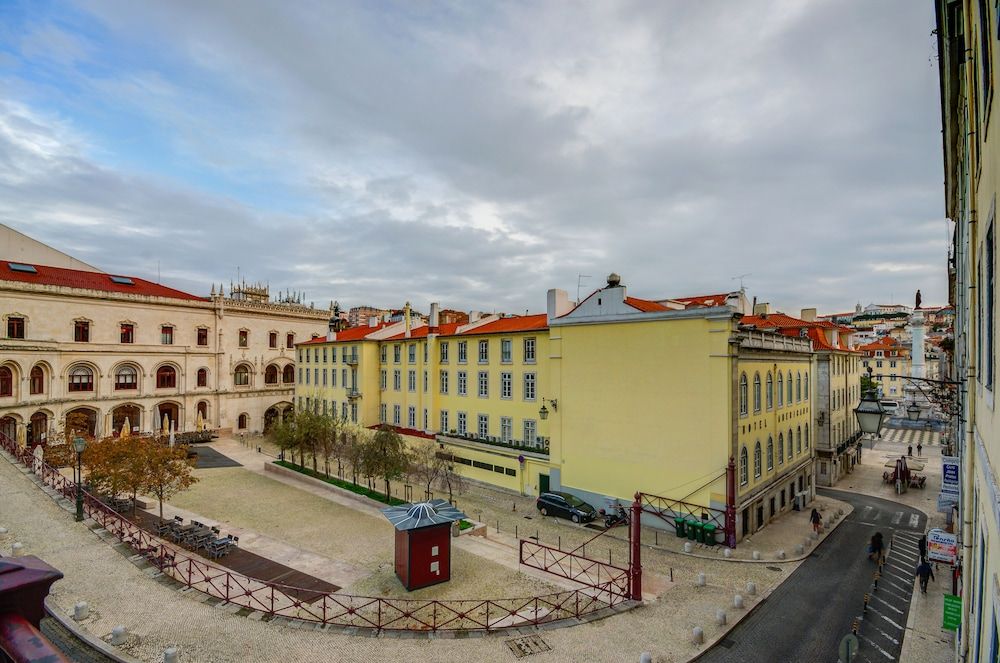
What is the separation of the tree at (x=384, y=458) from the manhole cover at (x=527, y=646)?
51.8ft

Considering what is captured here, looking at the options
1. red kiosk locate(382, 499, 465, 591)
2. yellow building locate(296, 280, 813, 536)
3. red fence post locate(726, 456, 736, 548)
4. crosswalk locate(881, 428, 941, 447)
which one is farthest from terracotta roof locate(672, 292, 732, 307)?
crosswalk locate(881, 428, 941, 447)

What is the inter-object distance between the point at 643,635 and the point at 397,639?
7485 mm

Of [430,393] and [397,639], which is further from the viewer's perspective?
[430,393]

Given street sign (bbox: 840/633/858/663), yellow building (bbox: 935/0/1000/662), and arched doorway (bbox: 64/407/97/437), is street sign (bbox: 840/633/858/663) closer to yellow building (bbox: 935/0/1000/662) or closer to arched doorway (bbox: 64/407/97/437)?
yellow building (bbox: 935/0/1000/662)

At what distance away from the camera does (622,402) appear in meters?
27.4

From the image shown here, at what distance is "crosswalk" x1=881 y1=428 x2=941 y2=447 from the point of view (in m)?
58.0

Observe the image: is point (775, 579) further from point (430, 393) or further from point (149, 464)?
point (149, 464)

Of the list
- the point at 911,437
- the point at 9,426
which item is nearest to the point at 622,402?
the point at 9,426

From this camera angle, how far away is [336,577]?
1952 centimetres

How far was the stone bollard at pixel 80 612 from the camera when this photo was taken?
1449cm

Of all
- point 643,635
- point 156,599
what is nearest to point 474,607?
point 643,635

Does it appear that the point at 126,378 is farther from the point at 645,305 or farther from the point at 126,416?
the point at 645,305

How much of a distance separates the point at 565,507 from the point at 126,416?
45.4 meters

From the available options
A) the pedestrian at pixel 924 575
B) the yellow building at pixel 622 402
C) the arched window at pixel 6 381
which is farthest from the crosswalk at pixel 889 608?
the arched window at pixel 6 381
